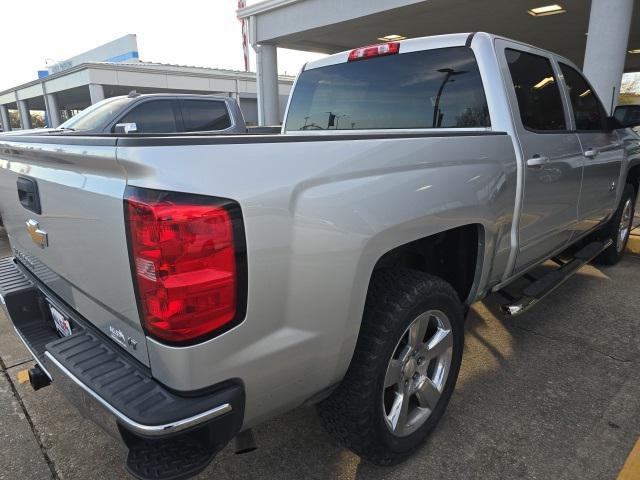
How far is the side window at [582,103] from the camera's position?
345 cm

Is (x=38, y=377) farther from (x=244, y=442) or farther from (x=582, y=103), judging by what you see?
(x=582, y=103)

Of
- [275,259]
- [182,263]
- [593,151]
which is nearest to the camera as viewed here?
[182,263]

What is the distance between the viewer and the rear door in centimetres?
344

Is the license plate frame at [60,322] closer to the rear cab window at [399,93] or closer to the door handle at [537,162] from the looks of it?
the rear cab window at [399,93]

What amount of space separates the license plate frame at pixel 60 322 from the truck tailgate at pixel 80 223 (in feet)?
0.24

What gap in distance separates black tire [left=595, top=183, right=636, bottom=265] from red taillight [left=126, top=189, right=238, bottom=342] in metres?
4.54

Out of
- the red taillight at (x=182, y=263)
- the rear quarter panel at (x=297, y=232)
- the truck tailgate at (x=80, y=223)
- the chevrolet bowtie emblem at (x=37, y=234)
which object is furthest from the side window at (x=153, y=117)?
the red taillight at (x=182, y=263)

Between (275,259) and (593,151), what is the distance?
305 cm

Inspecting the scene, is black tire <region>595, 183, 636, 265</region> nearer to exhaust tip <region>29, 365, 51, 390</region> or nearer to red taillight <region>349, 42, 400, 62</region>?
red taillight <region>349, 42, 400, 62</region>

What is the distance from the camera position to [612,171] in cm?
400

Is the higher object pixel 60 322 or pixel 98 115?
pixel 98 115

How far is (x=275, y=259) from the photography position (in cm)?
148

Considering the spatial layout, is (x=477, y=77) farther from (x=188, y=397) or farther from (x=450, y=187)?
(x=188, y=397)

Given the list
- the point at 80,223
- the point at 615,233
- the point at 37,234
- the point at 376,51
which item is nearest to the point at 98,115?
the point at 376,51
